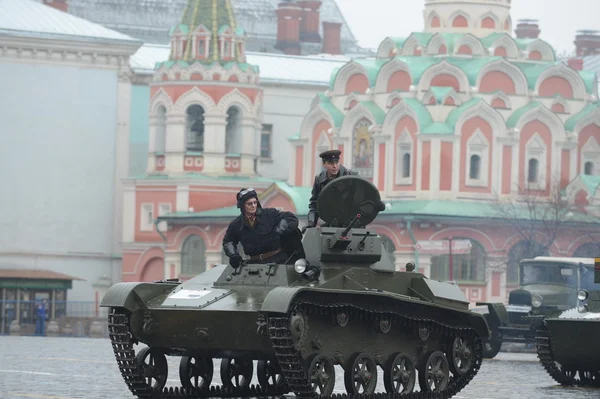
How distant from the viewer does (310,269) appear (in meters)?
18.6

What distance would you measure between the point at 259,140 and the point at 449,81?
10.5m

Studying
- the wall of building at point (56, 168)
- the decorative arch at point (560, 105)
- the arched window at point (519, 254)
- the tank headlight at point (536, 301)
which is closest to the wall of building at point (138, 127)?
the wall of building at point (56, 168)

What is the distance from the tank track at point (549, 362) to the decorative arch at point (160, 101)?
1816 inches

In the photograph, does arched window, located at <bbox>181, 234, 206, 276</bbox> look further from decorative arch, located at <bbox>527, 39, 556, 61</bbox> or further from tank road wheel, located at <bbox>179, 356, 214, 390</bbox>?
tank road wheel, located at <bbox>179, 356, 214, 390</bbox>

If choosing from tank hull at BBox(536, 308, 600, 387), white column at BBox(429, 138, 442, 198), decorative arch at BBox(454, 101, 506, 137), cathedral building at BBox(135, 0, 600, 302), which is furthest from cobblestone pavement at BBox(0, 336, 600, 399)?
decorative arch at BBox(454, 101, 506, 137)

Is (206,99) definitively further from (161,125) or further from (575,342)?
(575,342)

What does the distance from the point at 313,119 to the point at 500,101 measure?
7.56 m

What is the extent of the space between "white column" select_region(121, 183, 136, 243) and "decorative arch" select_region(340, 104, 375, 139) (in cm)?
952

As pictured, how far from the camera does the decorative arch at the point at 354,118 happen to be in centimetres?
6575

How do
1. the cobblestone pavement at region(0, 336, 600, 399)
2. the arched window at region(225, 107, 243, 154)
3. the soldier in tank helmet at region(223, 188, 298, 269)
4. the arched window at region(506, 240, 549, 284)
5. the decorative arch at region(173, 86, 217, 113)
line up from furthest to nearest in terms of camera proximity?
the arched window at region(225, 107, 243, 154), the decorative arch at region(173, 86, 217, 113), the arched window at region(506, 240, 549, 284), the cobblestone pavement at region(0, 336, 600, 399), the soldier in tank helmet at region(223, 188, 298, 269)

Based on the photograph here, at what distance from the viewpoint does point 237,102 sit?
7038 centimetres

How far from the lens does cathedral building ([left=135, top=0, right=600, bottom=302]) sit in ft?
202

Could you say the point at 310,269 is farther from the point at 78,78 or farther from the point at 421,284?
the point at 78,78

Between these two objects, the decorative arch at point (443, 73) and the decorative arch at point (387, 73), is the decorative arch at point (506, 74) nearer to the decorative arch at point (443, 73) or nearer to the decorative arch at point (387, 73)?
the decorative arch at point (443, 73)
